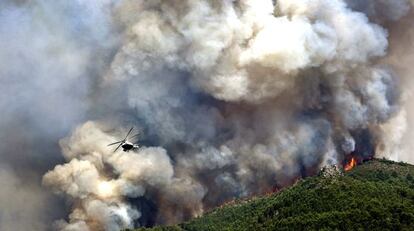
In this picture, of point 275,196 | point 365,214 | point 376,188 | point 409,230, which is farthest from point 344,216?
point 275,196

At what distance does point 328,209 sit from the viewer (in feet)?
276

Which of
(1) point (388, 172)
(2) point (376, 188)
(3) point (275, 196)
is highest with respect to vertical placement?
(1) point (388, 172)

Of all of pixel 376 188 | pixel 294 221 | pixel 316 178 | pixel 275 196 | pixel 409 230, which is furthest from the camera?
pixel 275 196

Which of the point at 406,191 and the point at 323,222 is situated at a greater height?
the point at 406,191

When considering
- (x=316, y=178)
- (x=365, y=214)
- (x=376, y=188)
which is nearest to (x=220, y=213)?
(x=316, y=178)

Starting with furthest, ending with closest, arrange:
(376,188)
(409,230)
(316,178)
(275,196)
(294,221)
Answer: (275,196) → (316,178) → (376,188) → (294,221) → (409,230)

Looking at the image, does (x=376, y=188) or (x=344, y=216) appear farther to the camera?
A: (x=376, y=188)

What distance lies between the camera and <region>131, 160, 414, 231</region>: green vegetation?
79062 mm

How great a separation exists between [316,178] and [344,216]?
76.3ft

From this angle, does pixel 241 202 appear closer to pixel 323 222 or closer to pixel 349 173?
pixel 349 173

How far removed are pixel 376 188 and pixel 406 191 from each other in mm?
4516

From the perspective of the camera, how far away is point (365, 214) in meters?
79.9

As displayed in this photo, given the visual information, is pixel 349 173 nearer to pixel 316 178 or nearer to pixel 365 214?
pixel 316 178

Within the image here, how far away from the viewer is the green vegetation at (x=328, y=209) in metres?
79.1
